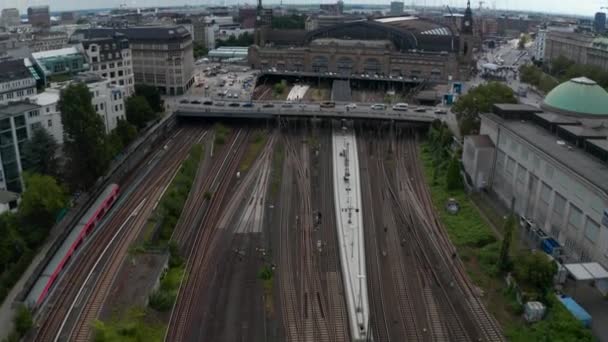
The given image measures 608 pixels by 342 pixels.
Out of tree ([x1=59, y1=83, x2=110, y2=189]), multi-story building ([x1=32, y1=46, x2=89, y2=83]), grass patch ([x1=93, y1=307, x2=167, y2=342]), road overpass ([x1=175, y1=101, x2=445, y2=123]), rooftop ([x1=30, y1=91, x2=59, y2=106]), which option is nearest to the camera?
grass patch ([x1=93, y1=307, x2=167, y2=342])

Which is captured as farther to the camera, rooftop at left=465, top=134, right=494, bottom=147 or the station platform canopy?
rooftop at left=465, top=134, right=494, bottom=147

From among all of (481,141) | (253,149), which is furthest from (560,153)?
(253,149)

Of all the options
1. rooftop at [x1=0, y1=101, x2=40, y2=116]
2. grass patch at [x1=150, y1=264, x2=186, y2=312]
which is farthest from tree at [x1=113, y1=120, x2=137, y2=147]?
grass patch at [x1=150, y1=264, x2=186, y2=312]

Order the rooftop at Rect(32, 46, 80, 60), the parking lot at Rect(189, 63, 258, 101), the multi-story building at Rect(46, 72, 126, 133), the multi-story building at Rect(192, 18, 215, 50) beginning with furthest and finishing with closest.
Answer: the multi-story building at Rect(192, 18, 215, 50)
the parking lot at Rect(189, 63, 258, 101)
the rooftop at Rect(32, 46, 80, 60)
the multi-story building at Rect(46, 72, 126, 133)

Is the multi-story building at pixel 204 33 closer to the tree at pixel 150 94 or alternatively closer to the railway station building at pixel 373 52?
the railway station building at pixel 373 52

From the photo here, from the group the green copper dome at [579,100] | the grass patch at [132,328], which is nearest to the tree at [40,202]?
the grass patch at [132,328]

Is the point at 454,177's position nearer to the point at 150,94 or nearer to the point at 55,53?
the point at 150,94

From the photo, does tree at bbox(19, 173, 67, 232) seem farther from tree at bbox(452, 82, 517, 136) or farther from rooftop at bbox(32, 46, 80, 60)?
tree at bbox(452, 82, 517, 136)

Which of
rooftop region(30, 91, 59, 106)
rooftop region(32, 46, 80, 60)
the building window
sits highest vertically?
rooftop region(32, 46, 80, 60)
